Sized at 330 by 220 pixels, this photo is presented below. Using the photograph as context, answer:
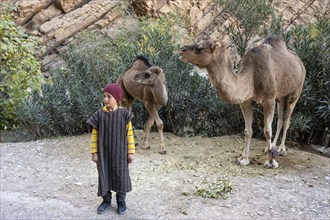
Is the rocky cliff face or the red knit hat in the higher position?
the rocky cliff face

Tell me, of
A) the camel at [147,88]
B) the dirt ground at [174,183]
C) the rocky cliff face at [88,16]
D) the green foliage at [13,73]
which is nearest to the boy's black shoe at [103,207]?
the dirt ground at [174,183]

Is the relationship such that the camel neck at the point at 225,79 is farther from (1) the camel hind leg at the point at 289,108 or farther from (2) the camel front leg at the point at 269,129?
(1) the camel hind leg at the point at 289,108

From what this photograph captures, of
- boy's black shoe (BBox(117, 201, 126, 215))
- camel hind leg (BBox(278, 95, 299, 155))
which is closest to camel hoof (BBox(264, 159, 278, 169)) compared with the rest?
camel hind leg (BBox(278, 95, 299, 155))

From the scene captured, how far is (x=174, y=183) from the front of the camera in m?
5.14

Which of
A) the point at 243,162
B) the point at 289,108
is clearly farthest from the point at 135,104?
the point at 289,108

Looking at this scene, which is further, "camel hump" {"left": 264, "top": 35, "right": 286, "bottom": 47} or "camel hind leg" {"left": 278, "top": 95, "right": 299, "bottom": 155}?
"camel hind leg" {"left": 278, "top": 95, "right": 299, "bottom": 155}

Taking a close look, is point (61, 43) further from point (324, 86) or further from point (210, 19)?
point (324, 86)

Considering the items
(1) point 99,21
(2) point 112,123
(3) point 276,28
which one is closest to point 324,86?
(3) point 276,28

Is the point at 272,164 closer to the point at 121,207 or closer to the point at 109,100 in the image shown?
the point at 121,207

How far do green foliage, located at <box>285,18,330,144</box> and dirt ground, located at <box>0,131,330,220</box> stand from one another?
0.68 m

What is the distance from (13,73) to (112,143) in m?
6.23

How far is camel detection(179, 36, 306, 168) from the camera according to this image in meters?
5.00

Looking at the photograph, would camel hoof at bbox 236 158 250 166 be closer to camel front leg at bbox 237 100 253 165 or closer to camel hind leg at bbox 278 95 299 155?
camel front leg at bbox 237 100 253 165

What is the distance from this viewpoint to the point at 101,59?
30.1 feet
